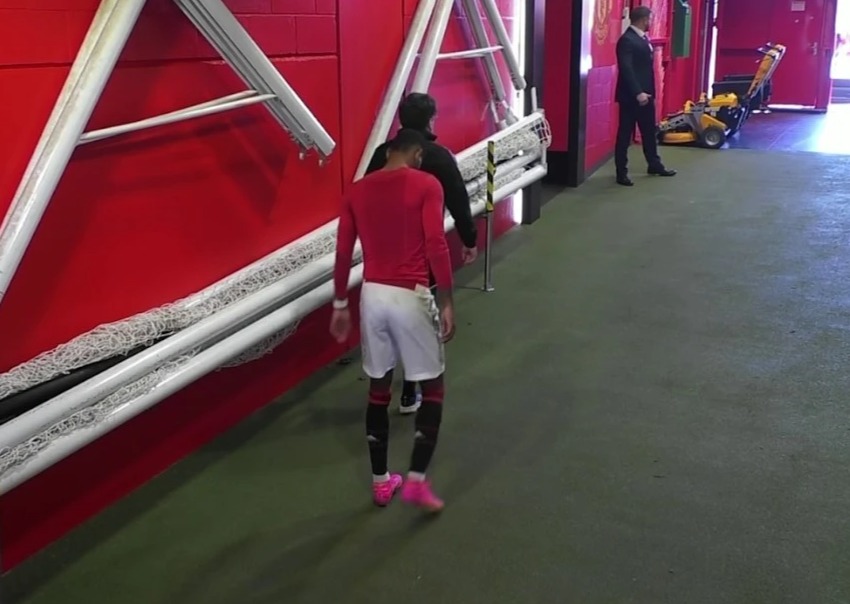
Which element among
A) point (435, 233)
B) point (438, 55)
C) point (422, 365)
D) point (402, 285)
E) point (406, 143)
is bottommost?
point (422, 365)

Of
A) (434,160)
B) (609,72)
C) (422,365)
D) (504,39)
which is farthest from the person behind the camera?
(609,72)

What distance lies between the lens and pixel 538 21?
286 inches

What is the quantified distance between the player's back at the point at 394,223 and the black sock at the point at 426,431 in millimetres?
442

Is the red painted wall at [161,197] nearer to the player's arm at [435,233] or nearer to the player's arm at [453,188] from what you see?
the player's arm at [453,188]

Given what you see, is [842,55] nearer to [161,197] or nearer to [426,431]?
[426,431]

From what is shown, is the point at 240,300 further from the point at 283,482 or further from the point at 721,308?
the point at 721,308

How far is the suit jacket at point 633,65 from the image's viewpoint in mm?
8859

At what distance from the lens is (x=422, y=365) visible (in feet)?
10.1

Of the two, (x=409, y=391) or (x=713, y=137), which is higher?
(x=713, y=137)

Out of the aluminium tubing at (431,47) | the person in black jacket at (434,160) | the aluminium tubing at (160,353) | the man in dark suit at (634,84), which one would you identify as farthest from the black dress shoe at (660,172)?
the aluminium tubing at (160,353)

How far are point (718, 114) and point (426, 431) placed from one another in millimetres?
10284

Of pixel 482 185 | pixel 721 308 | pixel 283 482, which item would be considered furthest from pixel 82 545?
pixel 721 308

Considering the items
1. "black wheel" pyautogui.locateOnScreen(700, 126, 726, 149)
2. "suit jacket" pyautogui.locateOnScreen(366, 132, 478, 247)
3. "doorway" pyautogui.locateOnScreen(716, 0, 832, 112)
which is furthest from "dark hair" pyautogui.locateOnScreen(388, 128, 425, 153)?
"doorway" pyautogui.locateOnScreen(716, 0, 832, 112)

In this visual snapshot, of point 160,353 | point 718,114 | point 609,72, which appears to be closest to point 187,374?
point 160,353
